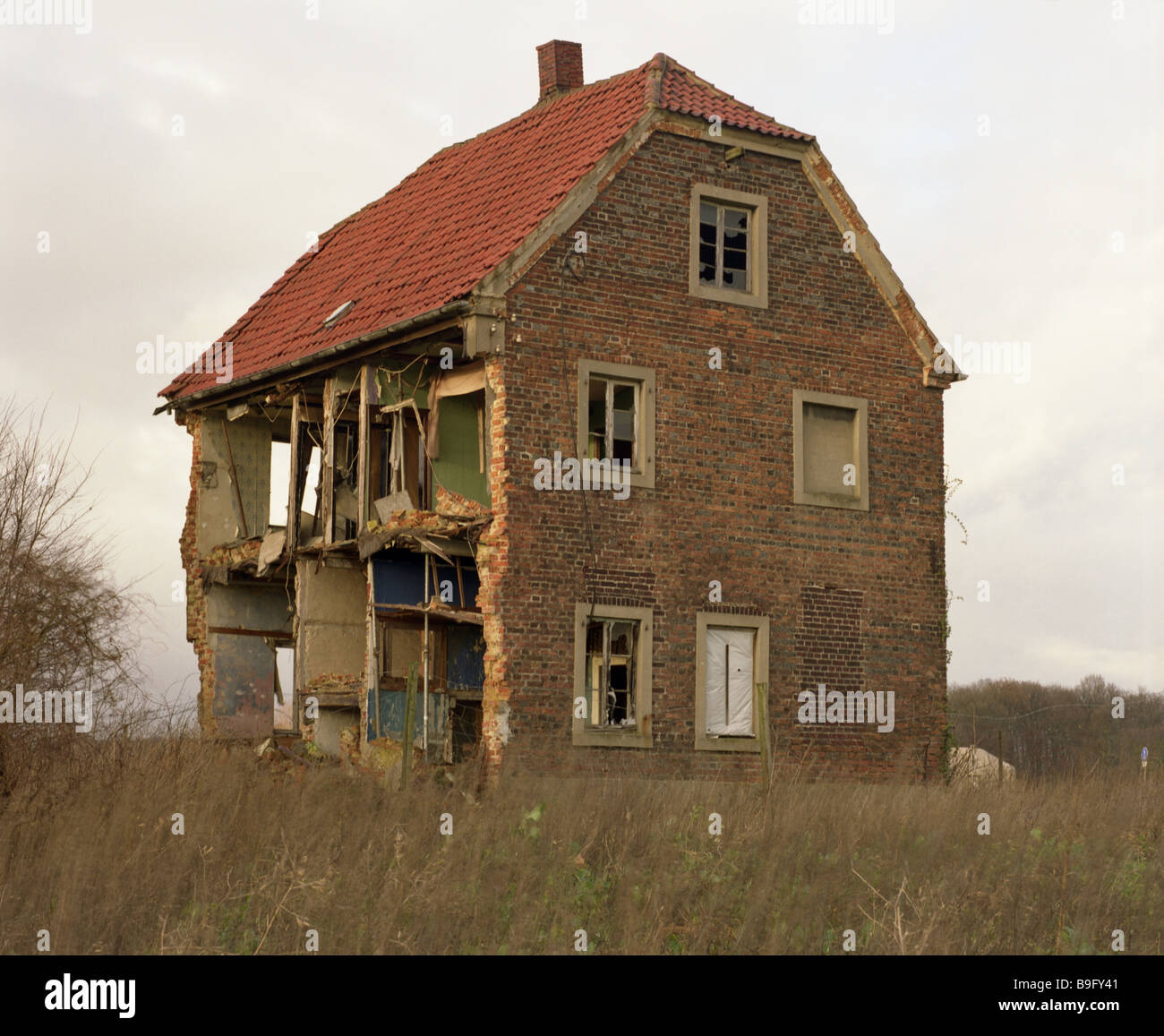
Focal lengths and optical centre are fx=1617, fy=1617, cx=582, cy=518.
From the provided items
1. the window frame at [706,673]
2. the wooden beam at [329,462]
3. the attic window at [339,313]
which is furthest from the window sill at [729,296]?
the wooden beam at [329,462]

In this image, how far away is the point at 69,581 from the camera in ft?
49.6

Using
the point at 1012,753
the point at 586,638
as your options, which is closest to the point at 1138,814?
the point at 586,638

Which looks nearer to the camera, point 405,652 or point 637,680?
point 637,680

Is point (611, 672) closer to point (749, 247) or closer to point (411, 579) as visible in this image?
point (411, 579)

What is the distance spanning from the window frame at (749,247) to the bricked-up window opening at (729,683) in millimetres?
4565

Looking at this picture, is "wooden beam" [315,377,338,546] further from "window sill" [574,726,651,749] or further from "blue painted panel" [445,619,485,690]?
"window sill" [574,726,651,749]

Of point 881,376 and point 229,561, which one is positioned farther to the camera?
point 229,561

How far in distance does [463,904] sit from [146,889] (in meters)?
2.66

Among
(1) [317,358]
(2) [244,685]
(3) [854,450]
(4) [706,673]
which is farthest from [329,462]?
(3) [854,450]

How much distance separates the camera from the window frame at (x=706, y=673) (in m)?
21.1

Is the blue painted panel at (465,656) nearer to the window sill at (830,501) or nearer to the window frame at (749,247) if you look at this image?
the window sill at (830,501)

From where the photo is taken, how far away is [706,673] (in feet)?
69.7

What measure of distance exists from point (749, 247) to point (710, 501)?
12.5 feet

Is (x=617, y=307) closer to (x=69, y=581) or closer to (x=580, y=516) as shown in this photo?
(x=580, y=516)
